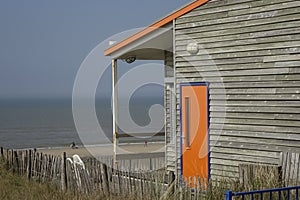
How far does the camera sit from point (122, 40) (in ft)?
52.9

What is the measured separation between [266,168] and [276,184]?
57 centimetres

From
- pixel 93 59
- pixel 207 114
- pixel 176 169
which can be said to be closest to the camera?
pixel 207 114

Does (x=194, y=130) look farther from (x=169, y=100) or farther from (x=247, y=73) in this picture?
(x=169, y=100)

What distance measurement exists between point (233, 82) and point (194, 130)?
1769 mm

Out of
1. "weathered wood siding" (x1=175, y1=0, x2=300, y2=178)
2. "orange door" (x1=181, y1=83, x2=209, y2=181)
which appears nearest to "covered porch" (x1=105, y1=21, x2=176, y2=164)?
"weathered wood siding" (x1=175, y1=0, x2=300, y2=178)

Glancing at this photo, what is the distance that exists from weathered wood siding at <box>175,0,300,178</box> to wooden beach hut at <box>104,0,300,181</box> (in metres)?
0.02

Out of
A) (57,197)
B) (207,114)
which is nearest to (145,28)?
(207,114)

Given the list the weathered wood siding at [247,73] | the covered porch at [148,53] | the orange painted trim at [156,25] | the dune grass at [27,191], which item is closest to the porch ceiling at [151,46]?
the covered porch at [148,53]

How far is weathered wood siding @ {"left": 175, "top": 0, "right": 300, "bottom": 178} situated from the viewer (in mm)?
11391

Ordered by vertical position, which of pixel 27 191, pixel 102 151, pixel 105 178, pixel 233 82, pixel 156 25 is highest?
pixel 156 25

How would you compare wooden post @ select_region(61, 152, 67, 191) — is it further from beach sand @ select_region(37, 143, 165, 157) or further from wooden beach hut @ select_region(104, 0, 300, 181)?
beach sand @ select_region(37, 143, 165, 157)

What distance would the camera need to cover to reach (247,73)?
40.2 ft

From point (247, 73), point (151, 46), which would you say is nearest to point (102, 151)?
point (151, 46)

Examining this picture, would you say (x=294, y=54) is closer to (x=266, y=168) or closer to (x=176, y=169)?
(x=266, y=168)
